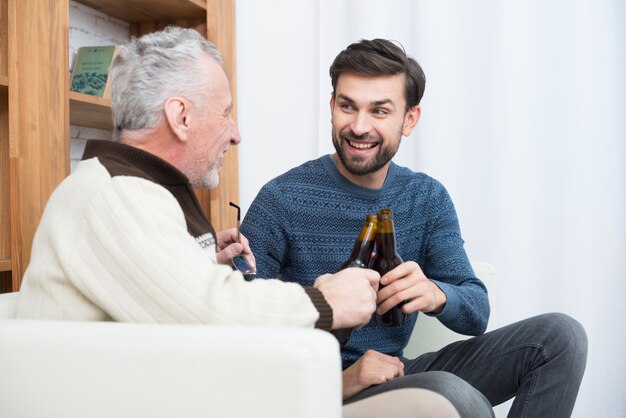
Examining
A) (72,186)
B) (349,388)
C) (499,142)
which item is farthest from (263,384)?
(499,142)

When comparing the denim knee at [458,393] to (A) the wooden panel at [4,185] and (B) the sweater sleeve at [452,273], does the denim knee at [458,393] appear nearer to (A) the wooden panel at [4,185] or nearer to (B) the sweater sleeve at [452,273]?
(B) the sweater sleeve at [452,273]

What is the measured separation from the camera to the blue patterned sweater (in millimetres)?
1750

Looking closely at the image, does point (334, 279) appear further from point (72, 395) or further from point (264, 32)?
point (264, 32)

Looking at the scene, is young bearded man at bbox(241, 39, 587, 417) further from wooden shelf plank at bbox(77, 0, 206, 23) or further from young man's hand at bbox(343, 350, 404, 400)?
wooden shelf plank at bbox(77, 0, 206, 23)

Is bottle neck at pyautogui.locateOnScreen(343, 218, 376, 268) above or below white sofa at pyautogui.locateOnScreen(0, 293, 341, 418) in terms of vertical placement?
above

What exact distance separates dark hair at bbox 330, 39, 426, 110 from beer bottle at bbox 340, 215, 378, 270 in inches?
23.6

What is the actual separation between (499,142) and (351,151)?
3.27ft

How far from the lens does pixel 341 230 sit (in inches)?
70.2

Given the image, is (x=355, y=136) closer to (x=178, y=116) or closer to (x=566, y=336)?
(x=178, y=116)

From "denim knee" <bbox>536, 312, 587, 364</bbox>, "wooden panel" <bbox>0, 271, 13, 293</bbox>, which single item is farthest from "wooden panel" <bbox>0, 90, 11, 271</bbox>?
"denim knee" <bbox>536, 312, 587, 364</bbox>

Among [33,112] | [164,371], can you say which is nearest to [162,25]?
[33,112]

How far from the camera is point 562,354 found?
154cm

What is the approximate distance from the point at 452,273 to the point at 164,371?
3.21 ft

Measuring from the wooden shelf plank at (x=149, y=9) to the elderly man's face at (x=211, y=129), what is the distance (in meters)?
1.32
